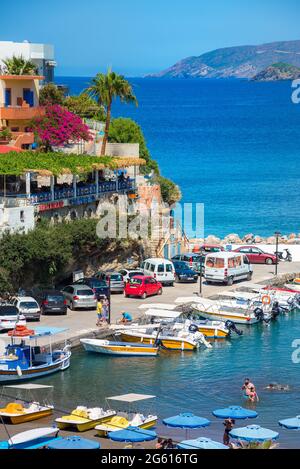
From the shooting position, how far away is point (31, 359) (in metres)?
41.7

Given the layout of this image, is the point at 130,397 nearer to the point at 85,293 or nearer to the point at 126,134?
the point at 85,293

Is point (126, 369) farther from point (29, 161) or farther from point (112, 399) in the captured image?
point (29, 161)

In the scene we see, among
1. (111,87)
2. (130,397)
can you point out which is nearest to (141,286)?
(111,87)

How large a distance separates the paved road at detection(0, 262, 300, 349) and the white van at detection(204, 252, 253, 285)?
45cm

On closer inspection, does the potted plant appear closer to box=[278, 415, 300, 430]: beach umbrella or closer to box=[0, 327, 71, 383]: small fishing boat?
box=[0, 327, 71, 383]: small fishing boat

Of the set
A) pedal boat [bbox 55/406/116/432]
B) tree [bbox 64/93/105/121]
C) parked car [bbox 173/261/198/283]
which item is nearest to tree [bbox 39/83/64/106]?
tree [bbox 64/93/105/121]

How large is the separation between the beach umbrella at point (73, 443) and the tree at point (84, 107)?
46.6 m

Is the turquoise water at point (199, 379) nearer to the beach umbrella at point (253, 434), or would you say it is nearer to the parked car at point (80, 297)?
the beach umbrella at point (253, 434)

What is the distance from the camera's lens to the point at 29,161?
180 ft

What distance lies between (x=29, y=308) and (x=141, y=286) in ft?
24.3

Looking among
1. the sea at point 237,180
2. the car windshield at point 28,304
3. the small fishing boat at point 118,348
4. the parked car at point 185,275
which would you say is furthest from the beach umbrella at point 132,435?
the sea at point 237,180

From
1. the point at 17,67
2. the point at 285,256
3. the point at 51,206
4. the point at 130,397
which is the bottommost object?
the point at 130,397

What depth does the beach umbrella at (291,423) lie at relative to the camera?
114 feet
